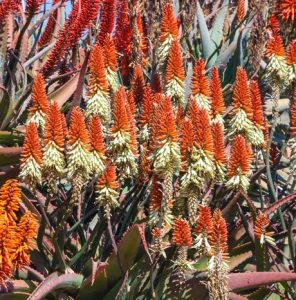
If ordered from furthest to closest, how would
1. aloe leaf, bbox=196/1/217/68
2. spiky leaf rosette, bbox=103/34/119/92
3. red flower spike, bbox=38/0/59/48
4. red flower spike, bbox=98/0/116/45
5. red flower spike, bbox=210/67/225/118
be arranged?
aloe leaf, bbox=196/1/217/68 < red flower spike, bbox=38/0/59/48 < red flower spike, bbox=98/0/116/45 < spiky leaf rosette, bbox=103/34/119/92 < red flower spike, bbox=210/67/225/118

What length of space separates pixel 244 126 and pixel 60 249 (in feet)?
2.63

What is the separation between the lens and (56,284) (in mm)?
2365

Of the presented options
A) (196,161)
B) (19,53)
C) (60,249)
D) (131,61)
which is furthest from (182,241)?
(19,53)

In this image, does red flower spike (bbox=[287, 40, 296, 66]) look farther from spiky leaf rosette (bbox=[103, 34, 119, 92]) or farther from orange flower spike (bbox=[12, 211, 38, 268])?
orange flower spike (bbox=[12, 211, 38, 268])

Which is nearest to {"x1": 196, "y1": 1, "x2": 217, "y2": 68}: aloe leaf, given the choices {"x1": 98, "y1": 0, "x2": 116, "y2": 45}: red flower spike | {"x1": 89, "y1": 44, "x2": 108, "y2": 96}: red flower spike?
{"x1": 98, "y1": 0, "x2": 116, "y2": 45}: red flower spike

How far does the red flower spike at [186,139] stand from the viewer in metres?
2.39

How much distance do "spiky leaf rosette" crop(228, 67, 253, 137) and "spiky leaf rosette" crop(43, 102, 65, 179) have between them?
2.21ft

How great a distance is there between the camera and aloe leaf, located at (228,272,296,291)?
2.42m

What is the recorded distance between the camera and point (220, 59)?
13.1 ft

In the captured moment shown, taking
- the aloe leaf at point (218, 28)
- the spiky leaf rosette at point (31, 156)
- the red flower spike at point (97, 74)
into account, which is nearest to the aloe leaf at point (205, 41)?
the aloe leaf at point (218, 28)

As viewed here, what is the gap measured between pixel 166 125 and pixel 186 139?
105 mm

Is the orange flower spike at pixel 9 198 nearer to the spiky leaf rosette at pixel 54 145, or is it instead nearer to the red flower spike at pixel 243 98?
the spiky leaf rosette at pixel 54 145

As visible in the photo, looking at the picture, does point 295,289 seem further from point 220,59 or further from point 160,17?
point 220,59

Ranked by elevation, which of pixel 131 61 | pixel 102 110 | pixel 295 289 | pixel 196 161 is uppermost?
pixel 131 61
